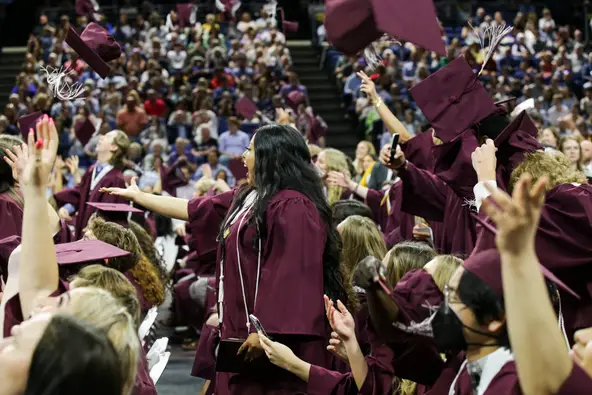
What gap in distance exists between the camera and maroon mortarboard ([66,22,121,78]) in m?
5.49

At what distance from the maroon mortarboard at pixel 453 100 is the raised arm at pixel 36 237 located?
2420 mm

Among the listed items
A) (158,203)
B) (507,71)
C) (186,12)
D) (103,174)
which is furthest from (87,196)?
(507,71)

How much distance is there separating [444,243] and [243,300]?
1.80 metres

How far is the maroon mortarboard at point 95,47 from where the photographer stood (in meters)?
5.49

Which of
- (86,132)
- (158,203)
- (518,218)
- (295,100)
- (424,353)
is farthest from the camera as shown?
(295,100)

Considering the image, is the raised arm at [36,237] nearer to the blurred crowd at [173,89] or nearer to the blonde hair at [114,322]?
the blonde hair at [114,322]

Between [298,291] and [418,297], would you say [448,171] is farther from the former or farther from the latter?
[418,297]

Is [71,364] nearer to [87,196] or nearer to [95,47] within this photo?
[95,47]

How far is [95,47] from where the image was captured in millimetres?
5594

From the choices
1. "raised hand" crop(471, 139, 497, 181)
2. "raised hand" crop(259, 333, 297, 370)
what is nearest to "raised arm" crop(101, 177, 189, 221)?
"raised hand" crop(259, 333, 297, 370)

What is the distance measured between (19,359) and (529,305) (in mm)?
1164

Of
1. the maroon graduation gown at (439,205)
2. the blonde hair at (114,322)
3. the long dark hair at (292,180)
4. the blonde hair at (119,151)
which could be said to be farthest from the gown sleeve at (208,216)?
the blonde hair at (119,151)

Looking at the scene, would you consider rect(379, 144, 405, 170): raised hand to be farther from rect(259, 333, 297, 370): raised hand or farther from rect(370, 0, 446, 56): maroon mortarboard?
rect(370, 0, 446, 56): maroon mortarboard

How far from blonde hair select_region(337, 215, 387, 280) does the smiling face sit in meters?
2.74
